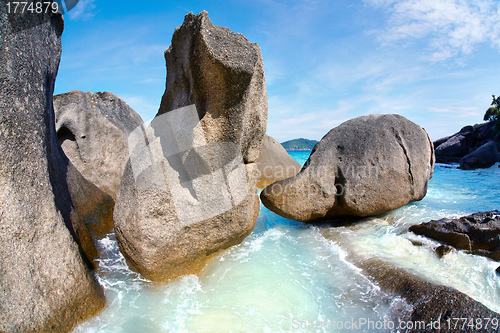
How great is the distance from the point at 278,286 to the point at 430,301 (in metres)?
1.35

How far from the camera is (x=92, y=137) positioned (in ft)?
18.7

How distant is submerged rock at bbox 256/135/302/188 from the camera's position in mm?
9166

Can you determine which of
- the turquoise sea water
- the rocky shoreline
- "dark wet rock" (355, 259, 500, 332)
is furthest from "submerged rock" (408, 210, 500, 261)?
"dark wet rock" (355, 259, 500, 332)

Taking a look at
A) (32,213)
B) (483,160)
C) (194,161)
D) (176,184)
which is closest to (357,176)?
(194,161)

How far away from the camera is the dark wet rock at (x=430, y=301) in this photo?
7.08 ft

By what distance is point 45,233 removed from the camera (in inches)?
90.8

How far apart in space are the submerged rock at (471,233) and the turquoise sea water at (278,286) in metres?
0.15

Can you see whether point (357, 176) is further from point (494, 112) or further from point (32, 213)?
point (494, 112)

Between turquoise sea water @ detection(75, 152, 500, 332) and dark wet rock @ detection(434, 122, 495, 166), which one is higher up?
dark wet rock @ detection(434, 122, 495, 166)

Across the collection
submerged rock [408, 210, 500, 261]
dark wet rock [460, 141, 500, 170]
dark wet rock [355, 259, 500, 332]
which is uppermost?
dark wet rock [460, 141, 500, 170]

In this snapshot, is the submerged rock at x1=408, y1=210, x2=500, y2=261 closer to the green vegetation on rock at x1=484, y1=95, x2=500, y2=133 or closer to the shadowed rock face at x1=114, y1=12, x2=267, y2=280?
the shadowed rock face at x1=114, y1=12, x2=267, y2=280

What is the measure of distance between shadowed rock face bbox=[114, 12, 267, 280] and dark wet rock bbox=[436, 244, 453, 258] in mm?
2386

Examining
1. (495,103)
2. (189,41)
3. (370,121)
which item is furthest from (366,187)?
(495,103)

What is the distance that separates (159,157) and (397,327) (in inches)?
106
